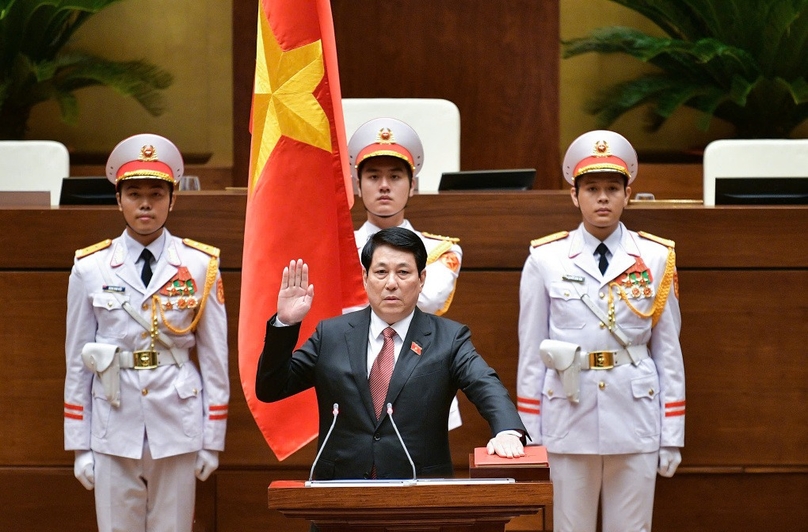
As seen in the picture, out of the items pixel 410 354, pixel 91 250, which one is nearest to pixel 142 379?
pixel 91 250

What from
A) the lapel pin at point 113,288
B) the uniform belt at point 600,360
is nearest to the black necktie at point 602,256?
the uniform belt at point 600,360

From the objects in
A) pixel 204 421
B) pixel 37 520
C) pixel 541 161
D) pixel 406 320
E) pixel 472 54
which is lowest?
pixel 37 520

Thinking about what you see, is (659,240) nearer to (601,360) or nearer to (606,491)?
(601,360)

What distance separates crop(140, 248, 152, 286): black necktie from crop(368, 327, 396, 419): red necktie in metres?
1.41

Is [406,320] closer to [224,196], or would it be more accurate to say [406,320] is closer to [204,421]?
[204,421]

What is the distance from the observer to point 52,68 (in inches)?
311

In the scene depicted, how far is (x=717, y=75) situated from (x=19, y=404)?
541cm

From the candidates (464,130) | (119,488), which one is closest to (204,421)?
(119,488)

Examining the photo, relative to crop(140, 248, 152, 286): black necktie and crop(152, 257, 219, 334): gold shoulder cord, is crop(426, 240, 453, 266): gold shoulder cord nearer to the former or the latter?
crop(152, 257, 219, 334): gold shoulder cord

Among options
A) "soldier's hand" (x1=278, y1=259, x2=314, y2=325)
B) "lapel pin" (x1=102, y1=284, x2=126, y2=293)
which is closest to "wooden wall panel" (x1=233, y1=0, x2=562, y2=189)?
"lapel pin" (x1=102, y1=284, x2=126, y2=293)

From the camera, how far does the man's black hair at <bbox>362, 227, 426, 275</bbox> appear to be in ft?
10.3

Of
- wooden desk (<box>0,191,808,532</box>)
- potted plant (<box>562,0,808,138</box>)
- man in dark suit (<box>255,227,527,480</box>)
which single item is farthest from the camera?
potted plant (<box>562,0,808,138</box>)

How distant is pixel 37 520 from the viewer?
15.9 feet

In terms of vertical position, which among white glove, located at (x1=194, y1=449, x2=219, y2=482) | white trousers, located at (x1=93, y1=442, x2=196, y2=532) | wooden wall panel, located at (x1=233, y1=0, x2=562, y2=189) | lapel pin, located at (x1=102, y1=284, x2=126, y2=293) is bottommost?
white trousers, located at (x1=93, y1=442, x2=196, y2=532)
